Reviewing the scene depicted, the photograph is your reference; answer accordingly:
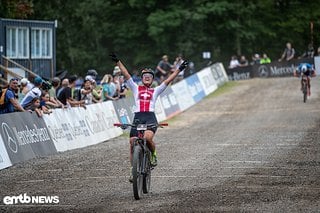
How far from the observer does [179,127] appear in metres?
29.0

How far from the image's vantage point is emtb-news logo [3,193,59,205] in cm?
1287

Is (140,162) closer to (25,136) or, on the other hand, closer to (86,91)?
(25,136)

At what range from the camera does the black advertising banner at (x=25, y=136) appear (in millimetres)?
18141

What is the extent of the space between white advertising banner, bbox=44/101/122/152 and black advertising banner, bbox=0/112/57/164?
18.5 inches

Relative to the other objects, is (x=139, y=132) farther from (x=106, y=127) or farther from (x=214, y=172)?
(x=106, y=127)

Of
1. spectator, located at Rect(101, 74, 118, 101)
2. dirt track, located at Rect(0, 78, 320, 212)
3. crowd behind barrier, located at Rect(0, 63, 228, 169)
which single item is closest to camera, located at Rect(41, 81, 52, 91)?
crowd behind barrier, located at Rect(0, 63, 228, 169)

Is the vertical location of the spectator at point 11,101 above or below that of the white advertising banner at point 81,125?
above

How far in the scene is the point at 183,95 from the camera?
37281mm

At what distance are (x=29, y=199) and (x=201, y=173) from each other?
4.32m

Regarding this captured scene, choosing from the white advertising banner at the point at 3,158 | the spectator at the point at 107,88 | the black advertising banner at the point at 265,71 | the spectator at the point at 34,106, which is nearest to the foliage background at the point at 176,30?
the black advertising banner at the point at 265,71

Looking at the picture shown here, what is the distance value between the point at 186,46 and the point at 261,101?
2981cm

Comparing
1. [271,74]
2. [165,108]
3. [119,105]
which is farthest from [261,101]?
[271,74]

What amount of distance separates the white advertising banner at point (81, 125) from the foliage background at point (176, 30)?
38.7 m

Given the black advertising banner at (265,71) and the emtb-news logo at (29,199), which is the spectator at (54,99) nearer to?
the emtb-news logo at (29,199)
